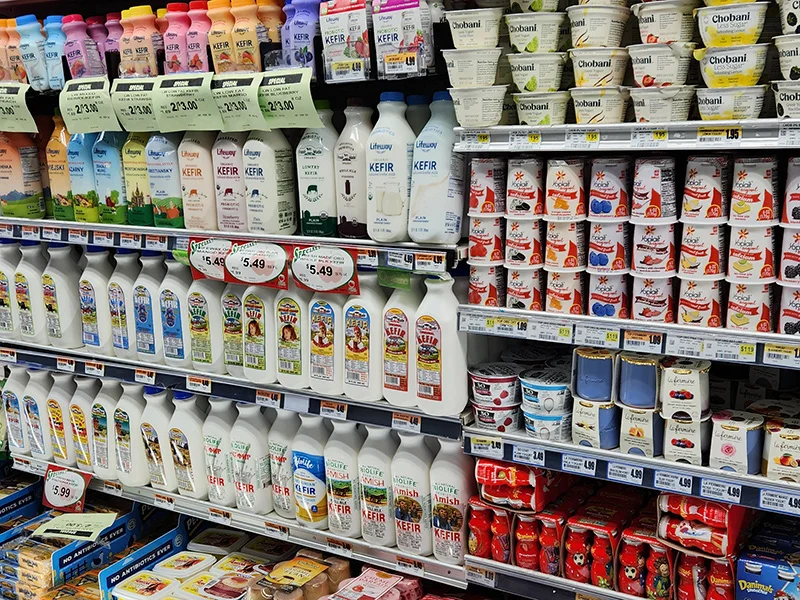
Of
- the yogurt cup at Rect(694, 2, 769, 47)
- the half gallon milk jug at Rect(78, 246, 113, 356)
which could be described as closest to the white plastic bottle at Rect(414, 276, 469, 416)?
the yogurt cup at Rect(694, 2, 769, 47)

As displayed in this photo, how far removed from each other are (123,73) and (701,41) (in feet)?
6.14

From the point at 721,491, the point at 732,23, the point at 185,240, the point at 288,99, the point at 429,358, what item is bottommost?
the point at 721,491

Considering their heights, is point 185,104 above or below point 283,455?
above

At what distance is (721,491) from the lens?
6.47 ft

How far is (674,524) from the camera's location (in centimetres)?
204

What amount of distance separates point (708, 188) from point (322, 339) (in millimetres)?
1240

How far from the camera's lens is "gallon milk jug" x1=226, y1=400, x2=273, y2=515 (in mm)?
2750

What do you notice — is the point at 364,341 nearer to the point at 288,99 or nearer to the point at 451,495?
the point at 451,495

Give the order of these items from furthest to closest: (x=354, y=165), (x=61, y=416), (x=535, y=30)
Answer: (x=61, y=416) < (x=354, y=165) < (x=535, y=30)

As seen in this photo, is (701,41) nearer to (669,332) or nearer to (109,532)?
(669,332)

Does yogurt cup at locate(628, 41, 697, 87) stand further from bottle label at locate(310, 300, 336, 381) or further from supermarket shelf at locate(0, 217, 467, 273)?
bottle label at locate(310, 300, 336, 381)

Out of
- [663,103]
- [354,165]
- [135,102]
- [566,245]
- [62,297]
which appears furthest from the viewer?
[62,297]

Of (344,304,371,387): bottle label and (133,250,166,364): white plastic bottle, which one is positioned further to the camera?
(133,250,166,364): white plastic bottle

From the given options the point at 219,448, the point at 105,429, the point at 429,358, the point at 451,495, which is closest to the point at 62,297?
the point at 105,429
